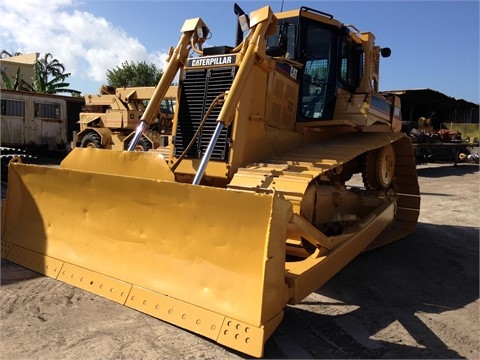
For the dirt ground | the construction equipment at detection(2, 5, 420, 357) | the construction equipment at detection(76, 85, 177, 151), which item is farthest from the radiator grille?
the construction equipment at detection(76, 85, 177, 151)

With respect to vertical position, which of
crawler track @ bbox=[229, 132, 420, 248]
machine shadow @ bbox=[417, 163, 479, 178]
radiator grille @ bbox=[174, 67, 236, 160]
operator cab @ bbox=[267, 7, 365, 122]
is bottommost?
machine shadow @ bbox=[417, 163, 479, 178]

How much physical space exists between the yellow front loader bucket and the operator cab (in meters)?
2.35

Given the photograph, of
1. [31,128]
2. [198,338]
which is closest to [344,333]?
[198,338]

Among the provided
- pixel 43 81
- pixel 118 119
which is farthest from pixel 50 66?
pixel 118 119

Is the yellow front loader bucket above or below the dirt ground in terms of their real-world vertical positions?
above

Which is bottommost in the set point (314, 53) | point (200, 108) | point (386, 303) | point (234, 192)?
point (386, 303)

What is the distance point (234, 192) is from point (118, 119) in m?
13.2

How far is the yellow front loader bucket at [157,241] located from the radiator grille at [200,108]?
559 millimetres

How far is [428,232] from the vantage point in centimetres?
741

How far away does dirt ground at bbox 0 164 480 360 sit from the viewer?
310cm

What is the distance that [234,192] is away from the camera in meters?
3.26

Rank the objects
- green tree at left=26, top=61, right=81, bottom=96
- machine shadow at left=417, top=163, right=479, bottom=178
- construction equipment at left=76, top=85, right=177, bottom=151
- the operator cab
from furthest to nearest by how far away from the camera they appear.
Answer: green tree at left=26, top=61, right=81, bottom=96 → machine shadow at left=417, top=163, right=479, bottom=178 → construction equipment at left=76, top=85, right=177, bottom=151 → the operator cab

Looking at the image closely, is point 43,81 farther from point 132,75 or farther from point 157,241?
point 157,241

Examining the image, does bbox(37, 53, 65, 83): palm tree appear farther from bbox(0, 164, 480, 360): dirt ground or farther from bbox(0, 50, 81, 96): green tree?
bbox(0, 164, 480, 360): dirt ground
